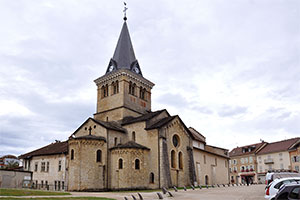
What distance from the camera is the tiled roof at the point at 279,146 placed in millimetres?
59138

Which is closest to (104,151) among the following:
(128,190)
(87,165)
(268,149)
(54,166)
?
(87,165)

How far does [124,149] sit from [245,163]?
43875 mm

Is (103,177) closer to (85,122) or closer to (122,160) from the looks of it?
(122,160)

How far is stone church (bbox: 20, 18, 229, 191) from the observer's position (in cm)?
3331

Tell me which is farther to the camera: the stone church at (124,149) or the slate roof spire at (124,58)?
the slate roof spire at (124,58)

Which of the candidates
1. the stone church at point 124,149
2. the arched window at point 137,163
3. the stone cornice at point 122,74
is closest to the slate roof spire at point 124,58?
the stone church at point 124,149

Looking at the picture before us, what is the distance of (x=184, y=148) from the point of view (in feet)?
127

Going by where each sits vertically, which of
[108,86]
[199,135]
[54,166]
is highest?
[108,86]

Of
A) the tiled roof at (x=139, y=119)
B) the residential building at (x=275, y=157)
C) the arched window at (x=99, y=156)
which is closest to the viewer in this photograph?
the arched window at (x=99, y=156)

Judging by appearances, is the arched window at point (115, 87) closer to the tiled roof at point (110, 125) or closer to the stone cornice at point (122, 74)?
the stone cornice at point (122, 74)

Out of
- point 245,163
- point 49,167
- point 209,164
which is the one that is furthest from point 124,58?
point 245,163

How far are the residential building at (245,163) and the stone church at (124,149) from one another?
745 inches

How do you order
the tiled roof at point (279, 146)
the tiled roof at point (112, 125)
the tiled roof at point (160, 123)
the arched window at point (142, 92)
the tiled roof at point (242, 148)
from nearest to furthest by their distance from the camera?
the tiled roof at point (160, 123), the tiled roof at point (112, 125), the arched window at point (142, 92), the tiled roof at point (279, 146), the tiled roof at point (242, 148)

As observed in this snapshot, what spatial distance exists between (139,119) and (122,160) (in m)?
7.11
